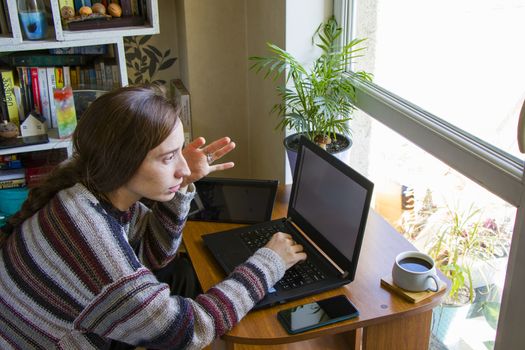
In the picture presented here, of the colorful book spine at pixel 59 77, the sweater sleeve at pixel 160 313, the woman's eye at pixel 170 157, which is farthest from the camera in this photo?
the colorful book spine at pixel 59 77

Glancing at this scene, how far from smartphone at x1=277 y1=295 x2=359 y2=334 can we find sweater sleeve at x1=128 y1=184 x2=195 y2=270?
38 cm

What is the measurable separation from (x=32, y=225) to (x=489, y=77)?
1.09 m

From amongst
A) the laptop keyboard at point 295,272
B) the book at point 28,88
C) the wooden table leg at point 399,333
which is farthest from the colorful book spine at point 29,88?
the wooden table leg at point 399,333

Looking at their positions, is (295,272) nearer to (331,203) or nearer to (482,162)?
(331,203)

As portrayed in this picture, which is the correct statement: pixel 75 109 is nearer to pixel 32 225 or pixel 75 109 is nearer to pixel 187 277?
pixel 187 277

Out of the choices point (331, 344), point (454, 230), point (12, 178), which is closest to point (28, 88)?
point (12, 178)

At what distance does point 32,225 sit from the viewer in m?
1.21

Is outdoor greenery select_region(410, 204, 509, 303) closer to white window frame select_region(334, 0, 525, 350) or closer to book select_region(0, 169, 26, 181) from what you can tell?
white window frame select_region(334, 0, 525, 350)

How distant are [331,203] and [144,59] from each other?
153cm

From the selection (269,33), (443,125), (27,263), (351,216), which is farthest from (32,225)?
(269,33)

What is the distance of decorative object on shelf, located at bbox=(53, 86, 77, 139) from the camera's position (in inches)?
83.4

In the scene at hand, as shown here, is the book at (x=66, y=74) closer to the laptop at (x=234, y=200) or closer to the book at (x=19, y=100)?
the book at (x=19, y=100)

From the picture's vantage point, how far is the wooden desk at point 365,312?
1.20m

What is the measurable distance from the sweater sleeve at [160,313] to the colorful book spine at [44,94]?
1.23 metres
